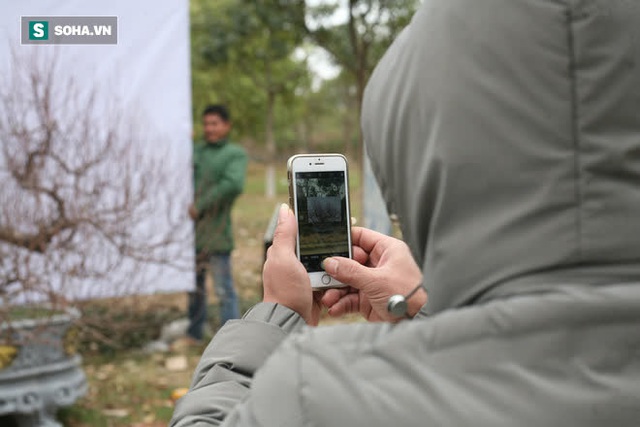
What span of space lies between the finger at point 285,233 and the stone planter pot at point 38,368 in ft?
7.68

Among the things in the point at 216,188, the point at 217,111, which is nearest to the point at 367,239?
the point at 216,188

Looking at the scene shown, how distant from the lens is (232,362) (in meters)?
0.88

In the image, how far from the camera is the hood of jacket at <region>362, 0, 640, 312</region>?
2.15 ft

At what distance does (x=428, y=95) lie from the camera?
0.68 m

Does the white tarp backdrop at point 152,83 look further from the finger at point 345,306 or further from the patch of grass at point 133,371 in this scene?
the finger at point 345,306

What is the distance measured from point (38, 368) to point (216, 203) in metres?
1.33

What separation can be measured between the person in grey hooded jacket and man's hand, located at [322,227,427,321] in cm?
45

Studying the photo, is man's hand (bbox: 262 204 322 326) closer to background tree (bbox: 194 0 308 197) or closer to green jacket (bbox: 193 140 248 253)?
green jacket (bbox: 193 140 248 253)

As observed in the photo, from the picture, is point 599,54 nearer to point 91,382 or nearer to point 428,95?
point 428,95

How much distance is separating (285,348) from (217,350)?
22 cm

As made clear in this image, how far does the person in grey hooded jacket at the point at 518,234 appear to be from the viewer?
2.14 ft

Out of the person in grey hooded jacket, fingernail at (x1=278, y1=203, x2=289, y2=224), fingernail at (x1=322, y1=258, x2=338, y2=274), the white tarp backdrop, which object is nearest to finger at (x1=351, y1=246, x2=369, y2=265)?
fingernail at (x1=322, y1=258, x2=338, y2=274)

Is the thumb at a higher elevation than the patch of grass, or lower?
higher

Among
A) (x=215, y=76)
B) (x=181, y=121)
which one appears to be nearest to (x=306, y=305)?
(x=181, y=121)
